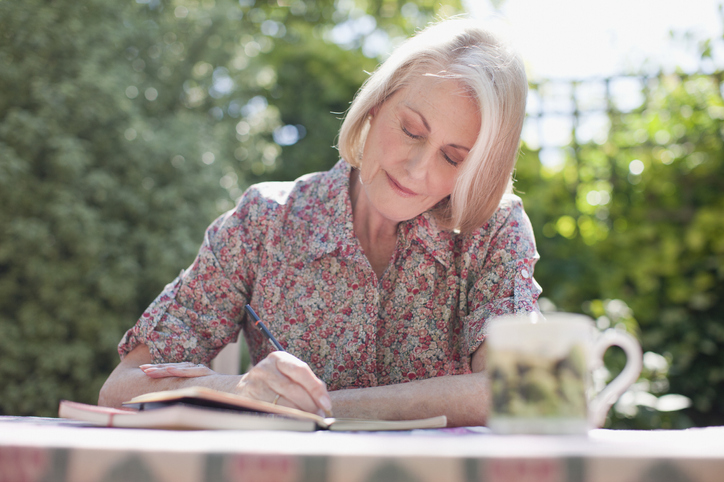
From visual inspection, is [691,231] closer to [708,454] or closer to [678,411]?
[678,411]

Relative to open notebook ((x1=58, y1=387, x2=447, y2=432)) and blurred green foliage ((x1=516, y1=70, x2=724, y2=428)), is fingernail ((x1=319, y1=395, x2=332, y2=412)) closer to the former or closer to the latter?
open notebook ((x1=58, y1=387, x2=447, y2=432))

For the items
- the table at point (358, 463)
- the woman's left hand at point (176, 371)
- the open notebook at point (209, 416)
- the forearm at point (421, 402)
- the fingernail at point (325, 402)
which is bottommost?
the forearm at point (421, 402)

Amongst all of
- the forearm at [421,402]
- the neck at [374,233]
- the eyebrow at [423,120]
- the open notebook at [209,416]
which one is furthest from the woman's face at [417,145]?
the open notebook at [209,416]

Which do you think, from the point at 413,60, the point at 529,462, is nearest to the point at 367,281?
the point at 413,60

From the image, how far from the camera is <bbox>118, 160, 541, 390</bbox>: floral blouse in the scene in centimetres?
138

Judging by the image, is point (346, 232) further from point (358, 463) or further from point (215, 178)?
point (215, 178)

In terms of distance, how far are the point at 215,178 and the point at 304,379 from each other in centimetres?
323

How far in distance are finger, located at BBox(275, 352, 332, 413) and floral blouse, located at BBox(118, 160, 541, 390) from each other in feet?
1.76

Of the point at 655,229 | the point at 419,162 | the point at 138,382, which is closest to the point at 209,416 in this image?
the point at 138,382

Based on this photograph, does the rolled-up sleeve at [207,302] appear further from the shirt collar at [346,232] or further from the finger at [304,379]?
the finger at [304,379]

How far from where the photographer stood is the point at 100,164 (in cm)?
359

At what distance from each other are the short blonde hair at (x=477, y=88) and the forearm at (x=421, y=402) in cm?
52

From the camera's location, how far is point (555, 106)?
3984mm

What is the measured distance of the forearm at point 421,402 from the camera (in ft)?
3.14
